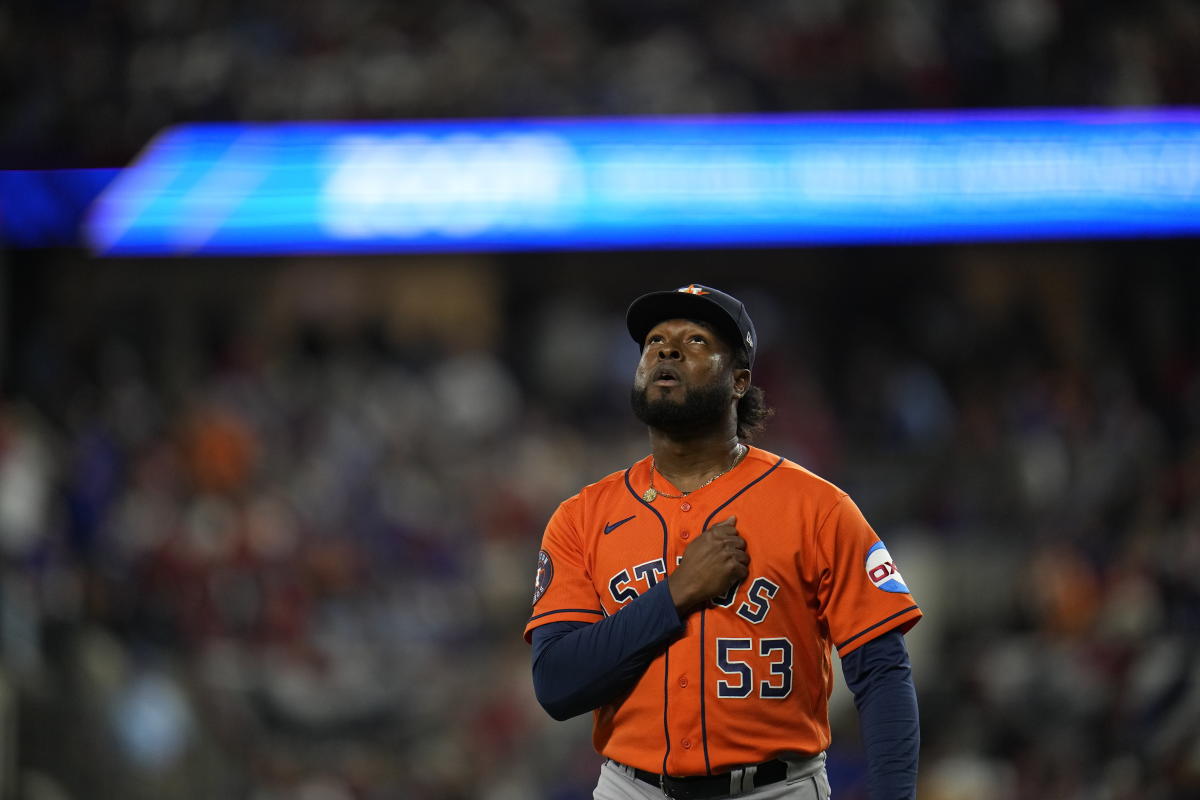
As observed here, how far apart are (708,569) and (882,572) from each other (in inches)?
10.3

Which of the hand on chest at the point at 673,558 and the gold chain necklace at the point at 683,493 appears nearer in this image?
the hand on chest at the point at 673,558

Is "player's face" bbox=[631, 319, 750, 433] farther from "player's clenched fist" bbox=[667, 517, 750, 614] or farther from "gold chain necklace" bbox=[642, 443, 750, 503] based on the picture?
"player's clenched fist" bbox=[667, 517, 750, 614]

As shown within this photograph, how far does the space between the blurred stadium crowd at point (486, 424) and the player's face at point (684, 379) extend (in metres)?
4.60

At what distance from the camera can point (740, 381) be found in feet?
7.15

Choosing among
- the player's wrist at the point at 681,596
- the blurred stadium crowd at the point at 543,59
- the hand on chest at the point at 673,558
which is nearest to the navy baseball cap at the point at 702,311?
the hand on chest at the point at 673,558

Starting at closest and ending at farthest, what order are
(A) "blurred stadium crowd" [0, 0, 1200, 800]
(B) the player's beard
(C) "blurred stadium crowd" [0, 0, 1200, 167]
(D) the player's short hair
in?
(B) the player's beard
(D) the player's short hair
(A) "blurred stadium crowd" [0, 0, 1200, 800]
(C) "blurred stadium crowd" [0, 0, 1200, 167]

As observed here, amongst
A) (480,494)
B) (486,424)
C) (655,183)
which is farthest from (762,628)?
(486,424)

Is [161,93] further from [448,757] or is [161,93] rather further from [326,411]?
[448,757]

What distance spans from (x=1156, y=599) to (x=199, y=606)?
508 centimetres

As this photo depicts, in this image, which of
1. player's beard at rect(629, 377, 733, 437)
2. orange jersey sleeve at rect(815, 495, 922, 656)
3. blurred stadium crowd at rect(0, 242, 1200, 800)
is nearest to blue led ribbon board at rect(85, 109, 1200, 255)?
blurred stadium crowd at rect(0, 242, 1200, 800)

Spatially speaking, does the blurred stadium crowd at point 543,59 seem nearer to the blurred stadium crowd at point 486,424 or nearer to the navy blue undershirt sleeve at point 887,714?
the blurred stadium crowd at point 486,424

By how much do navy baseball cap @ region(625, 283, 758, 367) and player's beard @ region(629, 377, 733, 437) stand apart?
0.08 meters

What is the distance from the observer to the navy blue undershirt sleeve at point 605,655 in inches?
76.7

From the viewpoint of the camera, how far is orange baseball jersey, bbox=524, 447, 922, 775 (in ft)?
6.41
